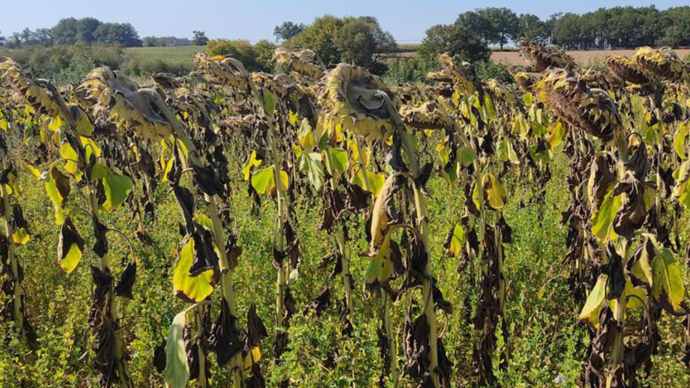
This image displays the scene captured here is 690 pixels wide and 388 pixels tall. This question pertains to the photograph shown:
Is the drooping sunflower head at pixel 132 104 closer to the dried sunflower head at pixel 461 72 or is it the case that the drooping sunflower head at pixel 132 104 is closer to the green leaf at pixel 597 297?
the green leaf at pixel 597 297

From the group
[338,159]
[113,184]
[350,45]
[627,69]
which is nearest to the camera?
[113,184]

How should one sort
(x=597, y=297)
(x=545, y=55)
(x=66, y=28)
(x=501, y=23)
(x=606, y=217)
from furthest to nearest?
(x=66, y=28), (x=501, y=23), (x=545, y=55), (x=597, y=297), (x=606, y=217)

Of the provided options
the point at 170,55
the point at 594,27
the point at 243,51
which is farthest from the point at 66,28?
the point at 243,51

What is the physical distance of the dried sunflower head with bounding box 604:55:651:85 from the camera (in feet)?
9.39

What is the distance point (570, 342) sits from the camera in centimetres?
267

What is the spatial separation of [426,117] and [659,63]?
1.58 metres

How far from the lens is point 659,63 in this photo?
280 cm

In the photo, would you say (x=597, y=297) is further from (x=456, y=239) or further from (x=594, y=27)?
(x=594, y=27)

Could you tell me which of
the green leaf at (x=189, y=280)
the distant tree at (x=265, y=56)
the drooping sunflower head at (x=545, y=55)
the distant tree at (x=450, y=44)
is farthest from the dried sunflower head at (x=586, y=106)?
the distant tree at (x=450, y=44)

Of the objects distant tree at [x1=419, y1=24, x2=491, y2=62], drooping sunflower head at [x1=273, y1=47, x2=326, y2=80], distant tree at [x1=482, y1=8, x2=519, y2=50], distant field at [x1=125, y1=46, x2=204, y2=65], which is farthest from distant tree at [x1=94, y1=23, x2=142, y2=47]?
drooping sunflower head at [x1=273, y1=47, x2=326, y2=80]

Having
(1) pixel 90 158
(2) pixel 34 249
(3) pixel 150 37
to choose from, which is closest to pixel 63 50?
(2) pixel 34 249

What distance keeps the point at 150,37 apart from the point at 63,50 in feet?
225

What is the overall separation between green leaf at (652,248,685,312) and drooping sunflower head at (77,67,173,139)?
1.42 m

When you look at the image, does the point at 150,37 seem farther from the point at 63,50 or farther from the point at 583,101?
the point at 583,101
